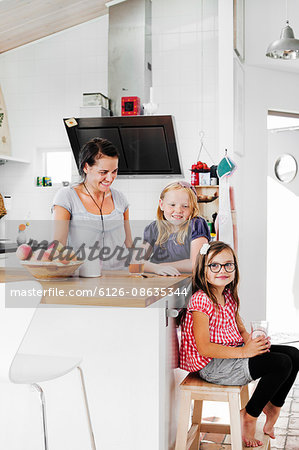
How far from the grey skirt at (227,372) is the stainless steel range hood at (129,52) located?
3.53 m

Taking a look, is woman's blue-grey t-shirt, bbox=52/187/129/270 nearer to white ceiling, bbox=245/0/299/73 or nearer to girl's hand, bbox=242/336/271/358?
girl's hand, bbox=242/336/271/358

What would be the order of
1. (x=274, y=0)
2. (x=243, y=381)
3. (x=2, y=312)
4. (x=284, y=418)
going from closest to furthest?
(x=2, y=312) < (x=243, y=381) < (x=284, y=418) < (x=274, y=0)

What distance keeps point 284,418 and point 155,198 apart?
2.86m

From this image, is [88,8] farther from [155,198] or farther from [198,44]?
[155,198]

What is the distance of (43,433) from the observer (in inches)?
73.5

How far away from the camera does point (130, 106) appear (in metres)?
5.28

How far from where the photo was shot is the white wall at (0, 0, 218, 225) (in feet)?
18.4

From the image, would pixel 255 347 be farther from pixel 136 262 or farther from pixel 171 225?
pixel 171 225

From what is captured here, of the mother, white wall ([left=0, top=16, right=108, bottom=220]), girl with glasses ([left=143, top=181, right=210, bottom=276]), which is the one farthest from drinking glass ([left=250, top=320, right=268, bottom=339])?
white wall ([left=0, top=16, right=108, bottom=220])

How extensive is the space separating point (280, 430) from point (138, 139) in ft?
10.2

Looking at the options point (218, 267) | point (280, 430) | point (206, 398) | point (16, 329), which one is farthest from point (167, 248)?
point (280, 430)

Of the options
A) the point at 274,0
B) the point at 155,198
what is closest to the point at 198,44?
the point at 274,0

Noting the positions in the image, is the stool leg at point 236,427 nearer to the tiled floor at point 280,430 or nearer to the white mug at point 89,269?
the tiled floor at point 280,430

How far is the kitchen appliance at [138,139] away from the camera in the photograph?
5281 millimetres
